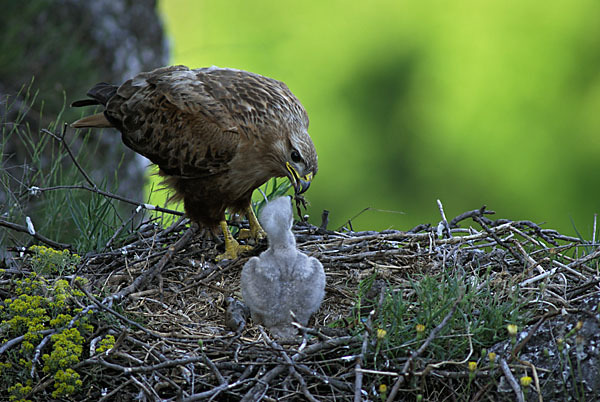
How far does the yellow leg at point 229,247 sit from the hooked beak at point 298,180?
0.54m

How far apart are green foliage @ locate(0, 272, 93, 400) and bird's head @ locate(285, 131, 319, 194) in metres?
1.38

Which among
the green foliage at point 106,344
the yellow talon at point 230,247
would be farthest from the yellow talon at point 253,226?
the green foliage at point 106,344

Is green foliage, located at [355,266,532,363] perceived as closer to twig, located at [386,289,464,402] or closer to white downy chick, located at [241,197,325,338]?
twig, located at [386,289,464,402]

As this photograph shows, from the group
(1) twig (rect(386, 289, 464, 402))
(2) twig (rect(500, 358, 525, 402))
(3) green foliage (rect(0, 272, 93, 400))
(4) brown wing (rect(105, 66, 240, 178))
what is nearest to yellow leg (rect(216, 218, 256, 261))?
(4) brown wing (rect(105, 66, 240, 178))

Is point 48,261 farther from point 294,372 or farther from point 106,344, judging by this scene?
point 294,372

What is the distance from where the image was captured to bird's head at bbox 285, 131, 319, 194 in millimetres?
3990

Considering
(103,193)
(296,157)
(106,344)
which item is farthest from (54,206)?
(106,344)

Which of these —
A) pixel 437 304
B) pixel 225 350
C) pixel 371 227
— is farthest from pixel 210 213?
pixel 371 227

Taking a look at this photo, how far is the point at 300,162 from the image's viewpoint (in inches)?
159

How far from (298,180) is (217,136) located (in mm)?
533

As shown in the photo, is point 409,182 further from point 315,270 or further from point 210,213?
point 315,270

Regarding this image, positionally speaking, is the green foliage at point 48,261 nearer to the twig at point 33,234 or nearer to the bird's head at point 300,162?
the twig at point 33,234

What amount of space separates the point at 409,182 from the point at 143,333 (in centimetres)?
472

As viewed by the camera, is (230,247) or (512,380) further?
(230,247)
